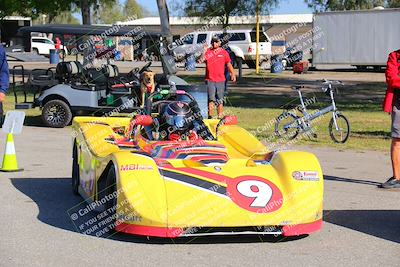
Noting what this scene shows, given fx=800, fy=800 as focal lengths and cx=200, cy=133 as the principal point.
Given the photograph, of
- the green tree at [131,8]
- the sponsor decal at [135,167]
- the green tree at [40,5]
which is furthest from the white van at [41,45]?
the green tree at [131,8]

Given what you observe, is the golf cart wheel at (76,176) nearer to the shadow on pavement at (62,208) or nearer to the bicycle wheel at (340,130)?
the shadow on pavement at (62,208)

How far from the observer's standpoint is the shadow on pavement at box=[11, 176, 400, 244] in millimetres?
7086

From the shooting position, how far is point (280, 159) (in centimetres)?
751

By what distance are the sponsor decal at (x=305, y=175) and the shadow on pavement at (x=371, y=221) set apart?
2.59 ft

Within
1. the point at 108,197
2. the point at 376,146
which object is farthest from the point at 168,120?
the point at 376,146

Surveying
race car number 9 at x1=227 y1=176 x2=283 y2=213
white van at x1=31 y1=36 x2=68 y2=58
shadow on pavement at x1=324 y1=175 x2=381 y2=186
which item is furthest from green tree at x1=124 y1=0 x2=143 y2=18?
race car number 9 at x1=227 y1=176 x2=283 y2=213

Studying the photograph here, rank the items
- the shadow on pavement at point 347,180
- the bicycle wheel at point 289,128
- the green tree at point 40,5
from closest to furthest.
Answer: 1. the shadow on pavement at point 347,180
2. the bicycle wheel at point 289,128
3. the green tree at point 40,5

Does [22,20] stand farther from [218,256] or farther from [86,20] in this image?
[218,256]

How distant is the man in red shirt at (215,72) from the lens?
16922mm

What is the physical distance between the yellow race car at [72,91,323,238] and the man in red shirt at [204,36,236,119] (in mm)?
8718

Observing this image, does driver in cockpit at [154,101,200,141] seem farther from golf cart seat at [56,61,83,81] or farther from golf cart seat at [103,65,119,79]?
golf cart seat at [56,61,83,81]

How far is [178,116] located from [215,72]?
337 inches

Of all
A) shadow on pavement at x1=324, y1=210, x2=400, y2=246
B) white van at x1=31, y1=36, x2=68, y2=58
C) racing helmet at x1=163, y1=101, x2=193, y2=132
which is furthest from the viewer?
white van at x1=31, y1=36, x2=68, y2=58

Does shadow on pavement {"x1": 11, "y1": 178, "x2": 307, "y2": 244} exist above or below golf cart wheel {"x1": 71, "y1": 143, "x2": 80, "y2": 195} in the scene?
below
